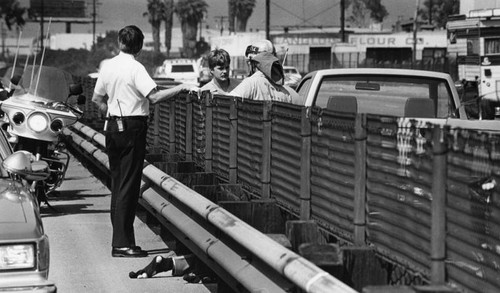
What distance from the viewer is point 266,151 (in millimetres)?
9953

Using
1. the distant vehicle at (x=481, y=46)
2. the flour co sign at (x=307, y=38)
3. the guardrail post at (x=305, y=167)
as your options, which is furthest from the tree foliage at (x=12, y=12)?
the guardrail post at (x=305, y=167)

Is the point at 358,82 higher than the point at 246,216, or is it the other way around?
the point at 358,82

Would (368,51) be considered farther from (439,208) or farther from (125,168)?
(439,208)

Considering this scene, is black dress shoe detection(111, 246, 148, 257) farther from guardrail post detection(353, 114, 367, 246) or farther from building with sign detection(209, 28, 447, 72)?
building with sign detection(209, 28, 447, 72)

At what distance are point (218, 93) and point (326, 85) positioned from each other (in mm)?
1483

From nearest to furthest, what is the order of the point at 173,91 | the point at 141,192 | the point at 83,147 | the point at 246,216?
the point at 246,216 < the point at 173,91 < the point at 141,192 < the point at 83,147

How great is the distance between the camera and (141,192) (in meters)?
12.2

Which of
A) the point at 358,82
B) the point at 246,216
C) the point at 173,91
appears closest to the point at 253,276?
the point at 246,216

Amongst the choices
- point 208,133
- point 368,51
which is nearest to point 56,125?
point 208,133

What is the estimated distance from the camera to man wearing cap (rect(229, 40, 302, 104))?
10.8 m

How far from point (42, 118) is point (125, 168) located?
3.70 m

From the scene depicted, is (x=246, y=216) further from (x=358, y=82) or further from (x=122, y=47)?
(x=358, y=82)

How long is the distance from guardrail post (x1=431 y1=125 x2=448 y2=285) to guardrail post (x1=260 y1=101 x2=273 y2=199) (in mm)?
3794

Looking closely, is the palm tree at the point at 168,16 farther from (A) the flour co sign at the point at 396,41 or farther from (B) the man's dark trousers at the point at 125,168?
(B) the man's dark trousers at the point at 125,168
